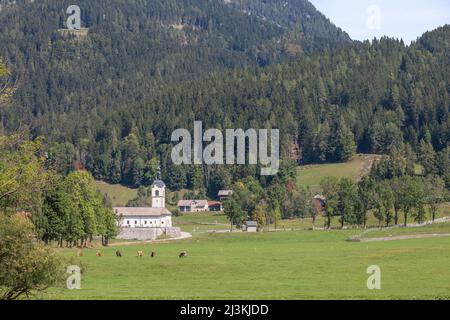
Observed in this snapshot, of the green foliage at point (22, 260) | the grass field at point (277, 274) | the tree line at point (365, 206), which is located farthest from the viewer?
the tree line at point (365, 206)

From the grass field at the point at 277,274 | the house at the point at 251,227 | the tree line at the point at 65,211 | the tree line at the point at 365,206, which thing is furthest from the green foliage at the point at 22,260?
the house at the point at 251,227

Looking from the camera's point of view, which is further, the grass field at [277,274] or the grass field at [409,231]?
the grass field at [409,231]

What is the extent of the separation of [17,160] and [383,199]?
426 feet

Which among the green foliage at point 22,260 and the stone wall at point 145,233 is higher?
the green foliage at point 22,260

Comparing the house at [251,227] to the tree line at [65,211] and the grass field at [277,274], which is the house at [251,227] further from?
the grass field at [277,274]

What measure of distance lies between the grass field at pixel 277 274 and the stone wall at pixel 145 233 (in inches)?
2378

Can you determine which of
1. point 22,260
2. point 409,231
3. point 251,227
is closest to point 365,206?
point 251,227

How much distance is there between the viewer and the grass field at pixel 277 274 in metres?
57.5

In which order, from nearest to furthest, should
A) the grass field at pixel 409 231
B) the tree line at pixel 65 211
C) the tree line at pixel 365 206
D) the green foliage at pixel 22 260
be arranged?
1. the green foliage at pixel 22 260
2. the tree line at pixel 65 211
3. the grass field at pixel 409 231
4. the tree line at pixel 365 206

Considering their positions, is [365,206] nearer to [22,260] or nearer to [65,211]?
[65,211]
